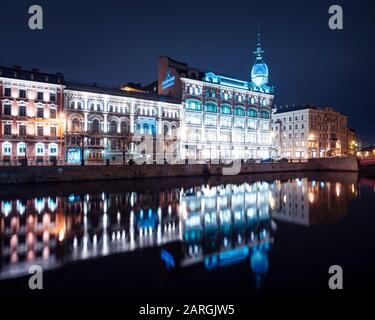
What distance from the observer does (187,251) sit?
35.8 ft

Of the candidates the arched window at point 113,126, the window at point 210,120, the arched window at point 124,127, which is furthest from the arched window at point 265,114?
the arched window at point 113,126

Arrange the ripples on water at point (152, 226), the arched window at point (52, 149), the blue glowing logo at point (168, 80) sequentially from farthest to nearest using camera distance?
1. the blue glowing logo at point (168, 80)
2. the arched window at point (52, 149)
3. the ripples on water at point (152, 226)

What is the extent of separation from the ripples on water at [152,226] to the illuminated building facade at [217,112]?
4442 centimetres

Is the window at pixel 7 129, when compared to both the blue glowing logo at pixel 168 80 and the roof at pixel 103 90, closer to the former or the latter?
the roof at pixel 103 90

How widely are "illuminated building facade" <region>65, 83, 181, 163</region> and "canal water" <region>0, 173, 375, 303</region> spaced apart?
1316 inches

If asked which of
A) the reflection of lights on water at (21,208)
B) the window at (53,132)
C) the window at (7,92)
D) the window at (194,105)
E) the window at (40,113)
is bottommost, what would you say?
the reflection of lights on water at (21,208)

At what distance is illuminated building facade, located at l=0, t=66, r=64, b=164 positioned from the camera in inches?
1813

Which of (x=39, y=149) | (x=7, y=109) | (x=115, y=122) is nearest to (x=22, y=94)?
(x=7, y=109)

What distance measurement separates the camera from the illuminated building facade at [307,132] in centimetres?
9625

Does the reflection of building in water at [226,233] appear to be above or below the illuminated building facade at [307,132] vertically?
below

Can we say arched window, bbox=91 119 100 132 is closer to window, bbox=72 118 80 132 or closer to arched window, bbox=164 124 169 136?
window, bbox=72 118 80 132

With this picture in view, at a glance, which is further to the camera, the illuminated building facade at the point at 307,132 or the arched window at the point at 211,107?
the illuminated building facade at the point at 307,132

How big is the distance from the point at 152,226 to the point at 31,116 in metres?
43.8
